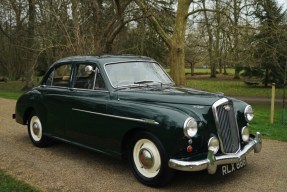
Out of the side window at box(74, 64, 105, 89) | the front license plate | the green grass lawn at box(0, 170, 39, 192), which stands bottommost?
the green grass lawn at box(0, 170, 39, 192)

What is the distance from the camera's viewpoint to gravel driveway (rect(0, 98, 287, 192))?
5195 mm

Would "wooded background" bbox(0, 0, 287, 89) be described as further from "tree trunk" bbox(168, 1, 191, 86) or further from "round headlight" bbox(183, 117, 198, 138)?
"round headlight" bbox(183, 117, 198, 138)

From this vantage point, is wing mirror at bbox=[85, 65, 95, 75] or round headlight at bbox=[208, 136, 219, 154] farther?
wing mirror at bbox=[85, 65, 95, 75]

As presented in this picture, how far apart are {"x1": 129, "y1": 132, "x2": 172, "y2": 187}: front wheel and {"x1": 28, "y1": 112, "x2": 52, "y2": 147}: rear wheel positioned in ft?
8.47

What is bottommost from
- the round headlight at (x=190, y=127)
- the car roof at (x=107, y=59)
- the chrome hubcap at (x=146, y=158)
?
the chrome hubcap at (x=146, y=158)

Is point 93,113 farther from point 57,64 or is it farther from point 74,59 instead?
point 57,64

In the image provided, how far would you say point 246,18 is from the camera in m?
15.0

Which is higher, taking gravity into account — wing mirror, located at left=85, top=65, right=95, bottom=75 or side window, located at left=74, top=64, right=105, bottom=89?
wing mirror, located at left=85, top=65, right=95, bottom=75

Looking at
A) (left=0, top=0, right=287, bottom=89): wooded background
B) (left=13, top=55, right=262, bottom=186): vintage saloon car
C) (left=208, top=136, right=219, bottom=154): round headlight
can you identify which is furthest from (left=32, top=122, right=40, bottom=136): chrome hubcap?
(left=0, top=0, right=287, bottom=89): wooded background

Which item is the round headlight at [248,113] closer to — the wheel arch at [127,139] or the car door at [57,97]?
the wheel arch at [127,139]

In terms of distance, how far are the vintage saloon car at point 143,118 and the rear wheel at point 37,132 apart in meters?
0.09

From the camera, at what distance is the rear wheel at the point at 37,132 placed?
293 inches

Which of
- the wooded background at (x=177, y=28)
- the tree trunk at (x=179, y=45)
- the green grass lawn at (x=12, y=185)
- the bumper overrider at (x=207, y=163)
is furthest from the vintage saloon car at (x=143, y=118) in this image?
the tree trunk at (x=179, y=45)

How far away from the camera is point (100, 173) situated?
5.80 meters
